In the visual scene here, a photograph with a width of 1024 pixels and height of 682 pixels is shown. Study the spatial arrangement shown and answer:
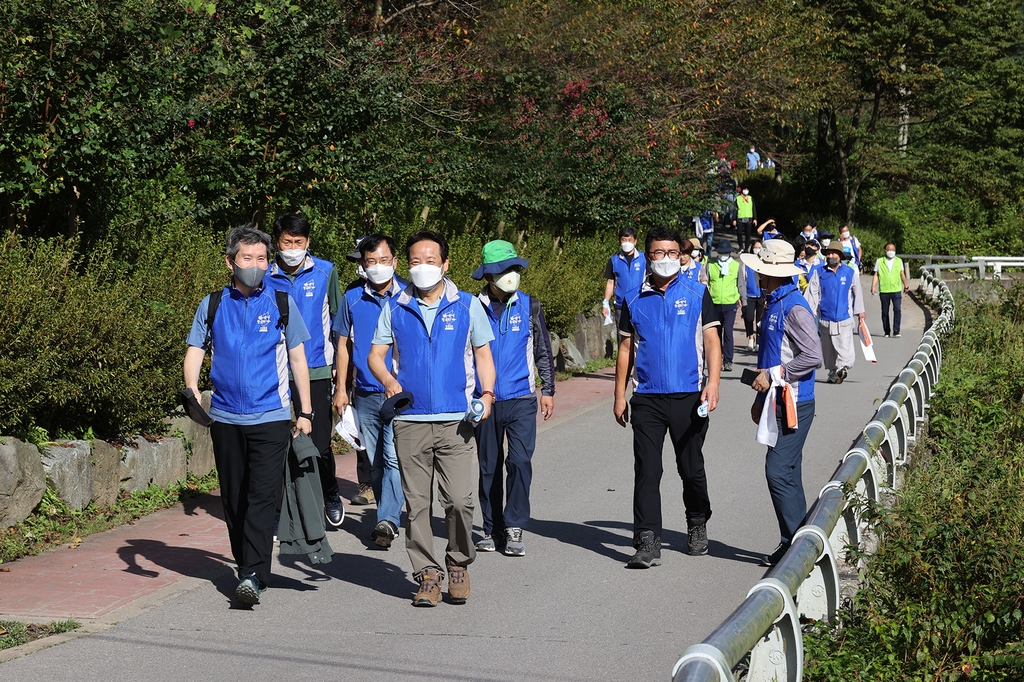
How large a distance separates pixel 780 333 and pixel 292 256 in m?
3.30

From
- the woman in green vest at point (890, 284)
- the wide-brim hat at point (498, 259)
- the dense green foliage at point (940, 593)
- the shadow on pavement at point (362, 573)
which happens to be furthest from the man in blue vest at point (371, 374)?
the woman in green vest at point (890, 284)

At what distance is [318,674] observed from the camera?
5883 mm

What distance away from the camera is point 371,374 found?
8.79 metres

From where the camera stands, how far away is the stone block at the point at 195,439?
1005 centimetres

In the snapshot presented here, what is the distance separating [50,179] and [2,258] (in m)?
1.74

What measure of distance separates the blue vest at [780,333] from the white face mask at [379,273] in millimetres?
2538

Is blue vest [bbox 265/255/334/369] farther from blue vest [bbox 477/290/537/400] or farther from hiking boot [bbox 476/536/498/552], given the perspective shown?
hiking boot [bbox 476/536/498/552]

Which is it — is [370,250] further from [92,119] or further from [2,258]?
[92,119]

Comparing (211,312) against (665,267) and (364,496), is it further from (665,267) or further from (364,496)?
(364,496)

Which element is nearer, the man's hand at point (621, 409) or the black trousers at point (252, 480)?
the black trousers at point (252, 480)

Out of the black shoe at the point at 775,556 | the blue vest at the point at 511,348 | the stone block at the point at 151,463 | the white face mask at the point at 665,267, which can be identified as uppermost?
the white face mask at the point at 665,267

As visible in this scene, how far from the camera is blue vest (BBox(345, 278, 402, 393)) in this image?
8.67 m

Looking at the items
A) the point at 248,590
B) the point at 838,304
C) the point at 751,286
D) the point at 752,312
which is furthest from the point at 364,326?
the point at 752,312

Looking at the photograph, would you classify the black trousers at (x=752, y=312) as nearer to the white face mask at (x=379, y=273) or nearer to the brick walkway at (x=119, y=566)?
the white face mask at (x=379, y=273)
